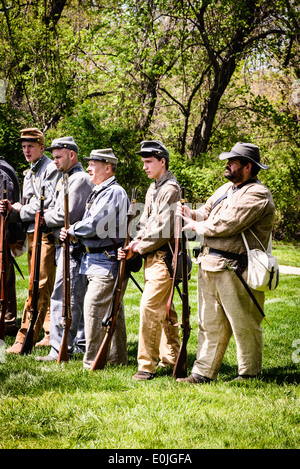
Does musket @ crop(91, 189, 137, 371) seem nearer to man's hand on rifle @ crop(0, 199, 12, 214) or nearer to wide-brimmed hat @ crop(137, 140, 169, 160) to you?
wide-brimmed hat @ crop(137, 140, 169, 160)

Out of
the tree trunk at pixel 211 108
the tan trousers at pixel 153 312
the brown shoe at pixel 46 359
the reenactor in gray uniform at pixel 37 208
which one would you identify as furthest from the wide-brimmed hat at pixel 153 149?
the tree trunk at pixel 211 108

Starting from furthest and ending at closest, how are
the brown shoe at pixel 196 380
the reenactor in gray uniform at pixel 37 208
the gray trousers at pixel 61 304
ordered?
the reenactor in gray uniform at pixel 37 208, the gray trousers at pixel 61 304, the brown shoe at pixel 196 380

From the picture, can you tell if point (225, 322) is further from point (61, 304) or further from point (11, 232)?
point (11, 232)

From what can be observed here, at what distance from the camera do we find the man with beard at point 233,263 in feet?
16.6

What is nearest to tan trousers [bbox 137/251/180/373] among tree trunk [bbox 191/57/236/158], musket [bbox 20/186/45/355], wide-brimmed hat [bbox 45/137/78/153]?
musket [bbox 20/186/45/355]

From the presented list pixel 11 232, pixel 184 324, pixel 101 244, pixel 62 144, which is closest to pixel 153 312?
pixel 184 324

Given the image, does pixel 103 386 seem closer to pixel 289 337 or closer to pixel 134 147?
pixel 289 337

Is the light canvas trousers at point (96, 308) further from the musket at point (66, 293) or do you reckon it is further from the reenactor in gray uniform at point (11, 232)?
the reenactor in gray uniform at point (11, 232)

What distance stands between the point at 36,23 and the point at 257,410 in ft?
57.8

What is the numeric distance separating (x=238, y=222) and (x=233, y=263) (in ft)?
1.33

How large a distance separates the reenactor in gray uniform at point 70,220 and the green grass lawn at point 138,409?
38cm

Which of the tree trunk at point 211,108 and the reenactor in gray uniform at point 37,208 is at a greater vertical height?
the tree trunk at point 211,108
